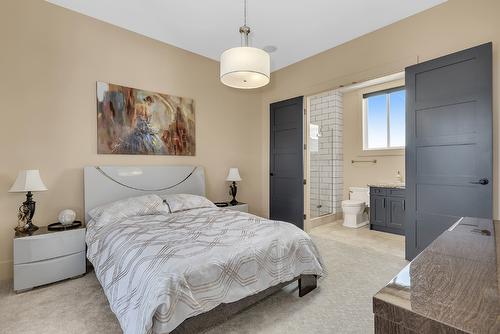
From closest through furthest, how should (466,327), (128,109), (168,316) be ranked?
(466,327) → (168,316) → (128,109)

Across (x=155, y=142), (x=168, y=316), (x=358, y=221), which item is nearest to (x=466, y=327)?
(x=168, y=316)

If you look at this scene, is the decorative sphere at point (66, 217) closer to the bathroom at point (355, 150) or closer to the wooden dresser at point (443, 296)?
the wooden dresser at point (443, 296)

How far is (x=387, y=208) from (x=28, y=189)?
4797 mm

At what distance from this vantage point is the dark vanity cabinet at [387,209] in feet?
13.3

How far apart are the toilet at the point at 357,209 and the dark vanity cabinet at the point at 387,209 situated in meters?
0.25

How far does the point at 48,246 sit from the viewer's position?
2408 mm

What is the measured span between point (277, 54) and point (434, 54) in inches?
83.0

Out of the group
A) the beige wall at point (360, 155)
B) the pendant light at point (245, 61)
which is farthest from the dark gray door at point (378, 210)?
the pendant light at point (245, 61)

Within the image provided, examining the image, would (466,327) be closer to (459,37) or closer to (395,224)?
(459,37)

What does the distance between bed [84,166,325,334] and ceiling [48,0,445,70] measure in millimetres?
1897

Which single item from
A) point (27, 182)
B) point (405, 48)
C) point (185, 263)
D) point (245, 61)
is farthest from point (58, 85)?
point (405, 48)

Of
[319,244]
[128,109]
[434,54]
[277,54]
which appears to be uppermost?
[277,54]

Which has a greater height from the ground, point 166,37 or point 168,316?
point 166,37

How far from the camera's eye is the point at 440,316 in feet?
1.53
